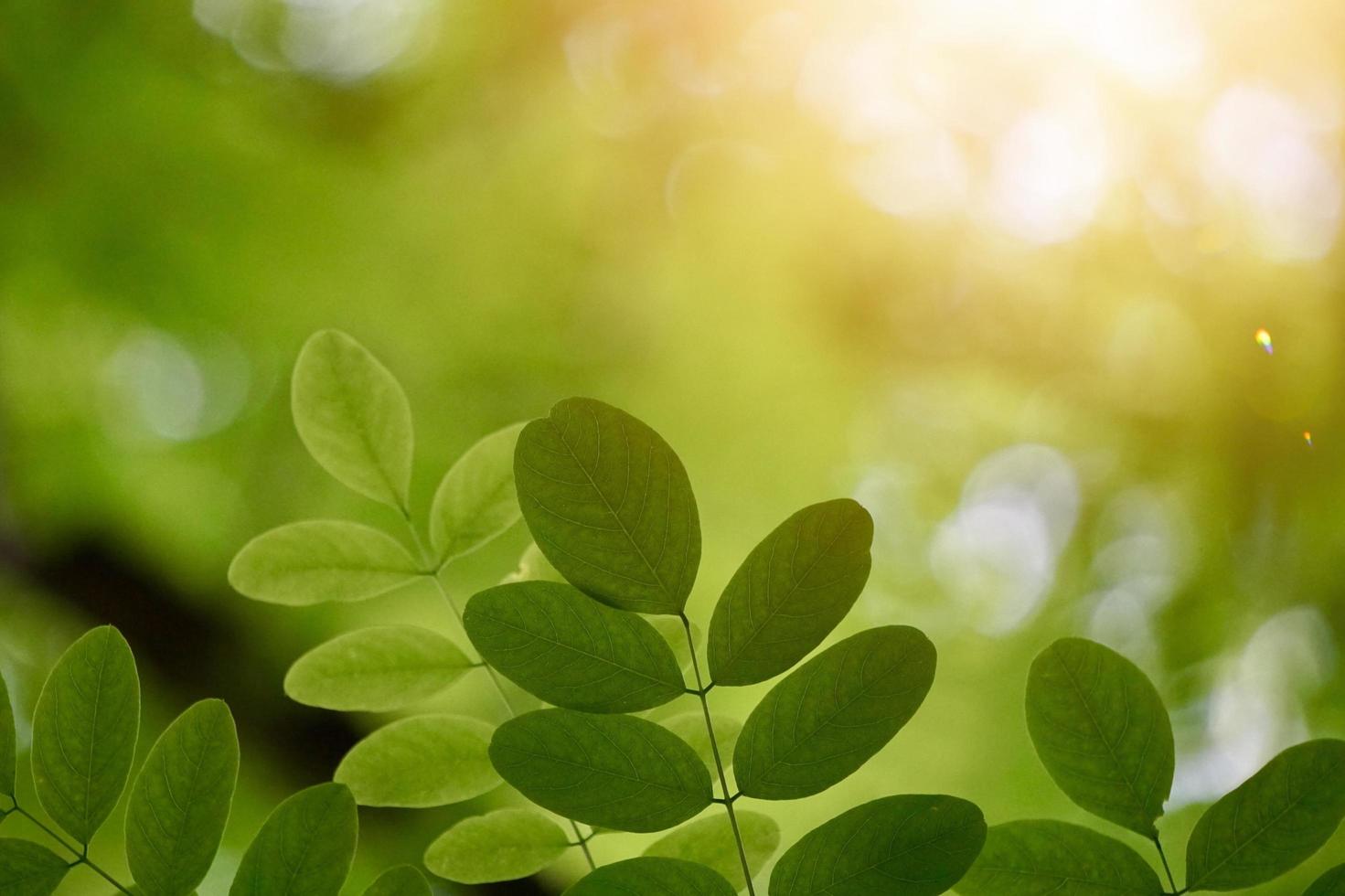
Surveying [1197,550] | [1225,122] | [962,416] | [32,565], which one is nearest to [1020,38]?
[1225,122]

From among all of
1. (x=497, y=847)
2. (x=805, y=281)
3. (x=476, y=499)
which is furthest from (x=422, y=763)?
(x=805, y=281)

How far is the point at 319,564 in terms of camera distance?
67 cm

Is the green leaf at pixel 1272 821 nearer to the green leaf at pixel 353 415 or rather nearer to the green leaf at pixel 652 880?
the green leaf at pixel 652 880

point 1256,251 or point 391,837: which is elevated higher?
point 1256,251

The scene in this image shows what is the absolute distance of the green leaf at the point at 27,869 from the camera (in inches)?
19.6

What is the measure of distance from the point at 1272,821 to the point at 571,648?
0.37 m

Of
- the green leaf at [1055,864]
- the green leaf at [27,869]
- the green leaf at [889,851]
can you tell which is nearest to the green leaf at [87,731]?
the green leaf at [27,869]

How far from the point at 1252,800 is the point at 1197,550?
2730 mm

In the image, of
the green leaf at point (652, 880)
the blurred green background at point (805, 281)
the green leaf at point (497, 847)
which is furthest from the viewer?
the blurred green background at point (805, 281)

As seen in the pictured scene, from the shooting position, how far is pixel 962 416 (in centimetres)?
296

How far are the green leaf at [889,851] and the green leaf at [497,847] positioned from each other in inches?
7.1

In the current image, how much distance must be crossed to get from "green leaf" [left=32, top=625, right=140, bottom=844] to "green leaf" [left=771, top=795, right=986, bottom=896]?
34cm

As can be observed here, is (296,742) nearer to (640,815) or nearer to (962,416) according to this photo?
(640,815)

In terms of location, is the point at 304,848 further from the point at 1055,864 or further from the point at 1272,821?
the point at 1272,821
